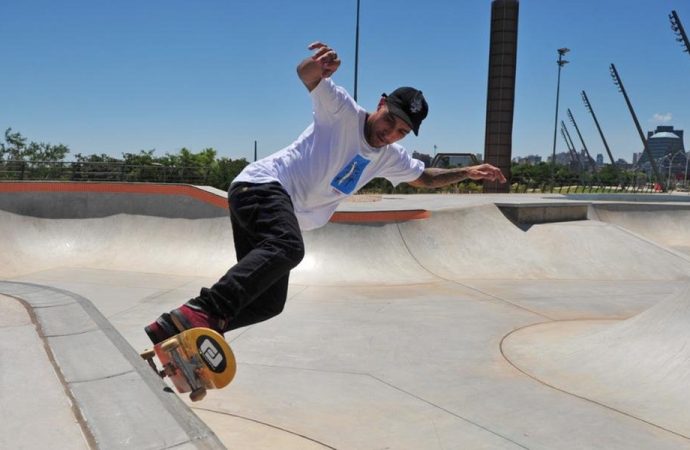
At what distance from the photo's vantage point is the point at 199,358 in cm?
240

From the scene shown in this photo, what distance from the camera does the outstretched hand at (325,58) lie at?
2.53m

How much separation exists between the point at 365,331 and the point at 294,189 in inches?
189

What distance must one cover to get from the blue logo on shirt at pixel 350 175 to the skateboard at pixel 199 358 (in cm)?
103

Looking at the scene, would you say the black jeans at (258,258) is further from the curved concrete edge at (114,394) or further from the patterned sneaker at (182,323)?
the curved concrete edge at (114,394)

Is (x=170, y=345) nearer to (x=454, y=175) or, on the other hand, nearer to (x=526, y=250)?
(x=454, y=175)

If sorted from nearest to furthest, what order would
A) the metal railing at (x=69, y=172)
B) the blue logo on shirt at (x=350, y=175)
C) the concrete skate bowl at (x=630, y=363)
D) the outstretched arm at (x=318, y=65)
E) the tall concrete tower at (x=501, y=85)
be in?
1. the outstretched arm at (x=318, y=65)
2. the blue logo on shirt at (x=350, y=175)
3. the concrete skate bowl at (x=630, y=363)
4. the metal railing at (x=69, y=172)
5. the tall concrete tower at (x=501, y=85)

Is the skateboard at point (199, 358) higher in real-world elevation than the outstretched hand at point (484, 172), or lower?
lower

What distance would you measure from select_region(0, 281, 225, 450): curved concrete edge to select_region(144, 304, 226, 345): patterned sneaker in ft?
0.67

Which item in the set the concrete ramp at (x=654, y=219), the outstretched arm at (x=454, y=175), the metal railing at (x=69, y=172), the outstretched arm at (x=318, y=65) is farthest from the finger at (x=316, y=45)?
the metal railing at (x=69, y=172)

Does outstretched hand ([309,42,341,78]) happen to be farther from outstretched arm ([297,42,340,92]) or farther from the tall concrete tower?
the tall concrete tower

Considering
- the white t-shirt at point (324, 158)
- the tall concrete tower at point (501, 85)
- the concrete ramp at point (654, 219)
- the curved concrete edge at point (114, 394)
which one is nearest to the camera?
the curved concrete edge at point (114, 394)

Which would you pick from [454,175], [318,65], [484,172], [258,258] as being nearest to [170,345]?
[258,258]

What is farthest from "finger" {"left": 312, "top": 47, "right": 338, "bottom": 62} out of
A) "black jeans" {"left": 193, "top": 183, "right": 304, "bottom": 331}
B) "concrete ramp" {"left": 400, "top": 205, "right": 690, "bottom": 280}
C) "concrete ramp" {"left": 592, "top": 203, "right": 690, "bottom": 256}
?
"concrete ramp" {"left": 592, "top": 203, "right": 690, "bottom": 256}

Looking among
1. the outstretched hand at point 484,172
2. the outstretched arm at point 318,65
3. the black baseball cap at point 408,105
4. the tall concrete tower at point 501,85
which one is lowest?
the outstretched hand at point 484,172
